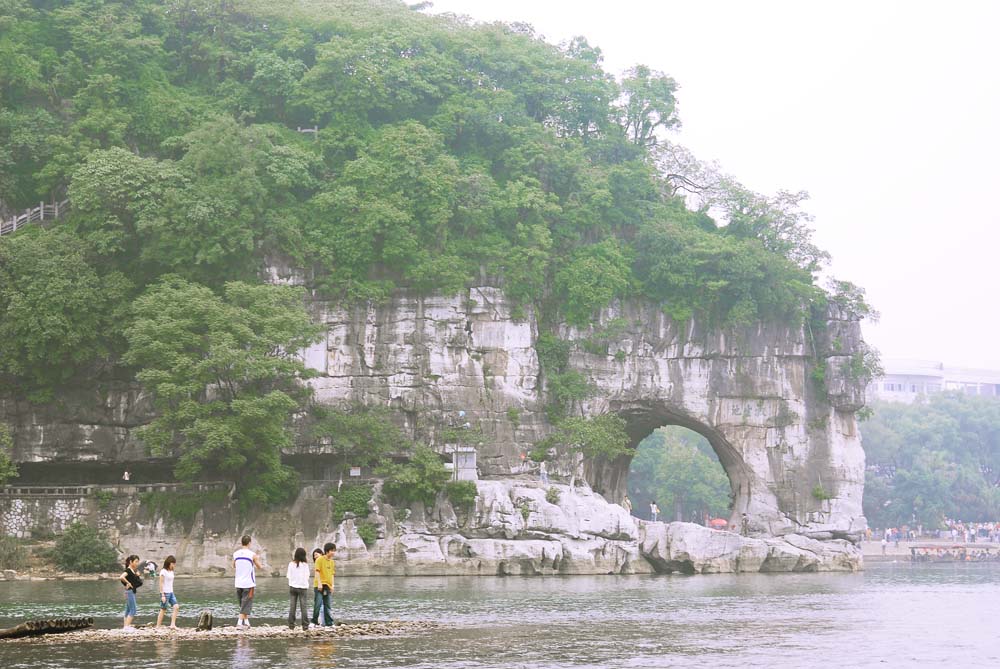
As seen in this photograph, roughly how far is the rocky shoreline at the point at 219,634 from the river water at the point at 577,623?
44cm

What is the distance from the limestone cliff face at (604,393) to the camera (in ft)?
148

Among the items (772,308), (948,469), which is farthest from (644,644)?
(948,469)

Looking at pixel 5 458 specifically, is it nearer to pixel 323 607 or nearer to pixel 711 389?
pixel 323 607

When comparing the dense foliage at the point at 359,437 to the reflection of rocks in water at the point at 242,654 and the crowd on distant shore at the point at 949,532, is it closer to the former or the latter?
the reflection of rocks in water at the point at 242,654

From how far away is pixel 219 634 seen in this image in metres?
19.8

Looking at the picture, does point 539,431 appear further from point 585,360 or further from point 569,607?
point 569,607

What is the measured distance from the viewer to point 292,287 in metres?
44.9

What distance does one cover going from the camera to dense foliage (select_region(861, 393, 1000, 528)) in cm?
8556

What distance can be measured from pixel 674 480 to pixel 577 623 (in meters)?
52.6

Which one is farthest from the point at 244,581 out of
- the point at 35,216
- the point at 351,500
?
the point at 35,216

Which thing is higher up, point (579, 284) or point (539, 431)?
point (579, 284)

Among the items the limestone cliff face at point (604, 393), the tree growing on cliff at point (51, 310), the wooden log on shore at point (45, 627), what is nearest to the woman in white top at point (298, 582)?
the wooden log on shore at point (45, 627)

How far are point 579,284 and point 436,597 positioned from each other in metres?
22.0

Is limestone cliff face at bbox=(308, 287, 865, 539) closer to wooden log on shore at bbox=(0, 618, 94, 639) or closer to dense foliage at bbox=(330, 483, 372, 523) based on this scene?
dense foliage at bbox=(330, 483, 372, 523)
